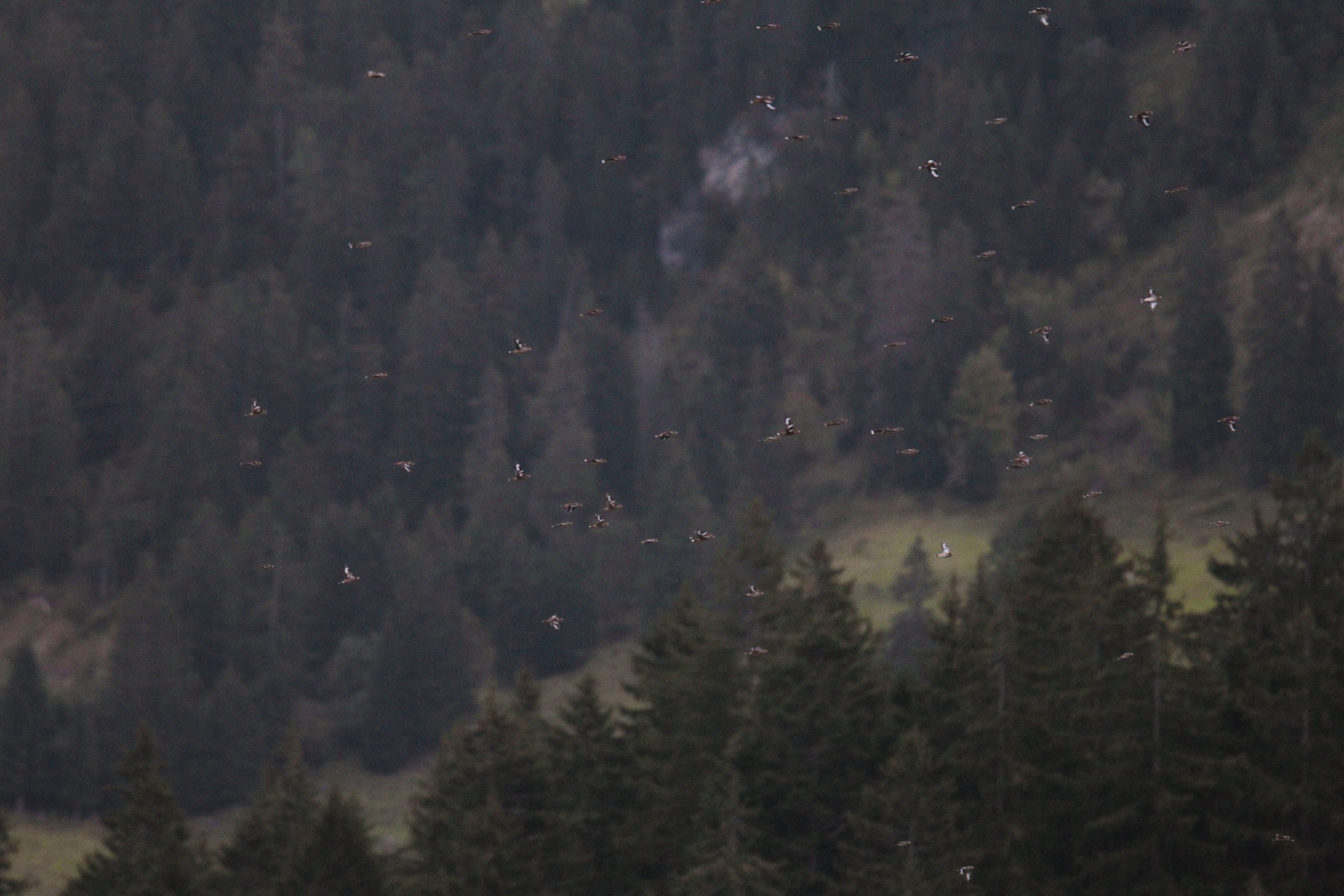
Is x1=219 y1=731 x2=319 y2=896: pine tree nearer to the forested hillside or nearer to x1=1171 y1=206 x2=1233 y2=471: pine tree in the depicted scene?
the forested hillside

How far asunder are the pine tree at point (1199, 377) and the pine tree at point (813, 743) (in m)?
70.0

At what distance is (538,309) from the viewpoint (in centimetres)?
17238

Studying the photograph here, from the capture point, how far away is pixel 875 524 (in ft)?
444

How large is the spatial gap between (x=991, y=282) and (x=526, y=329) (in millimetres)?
42126

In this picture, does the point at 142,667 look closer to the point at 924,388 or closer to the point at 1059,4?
the point at 924,388

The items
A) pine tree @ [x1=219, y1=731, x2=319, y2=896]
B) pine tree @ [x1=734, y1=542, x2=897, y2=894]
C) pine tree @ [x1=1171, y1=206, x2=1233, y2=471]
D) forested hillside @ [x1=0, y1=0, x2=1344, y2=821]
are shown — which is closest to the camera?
pine tree @ [x1=734, y1=542, x2=897, y2=894]

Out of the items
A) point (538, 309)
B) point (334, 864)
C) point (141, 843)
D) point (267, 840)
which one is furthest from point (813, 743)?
point (538, 309)

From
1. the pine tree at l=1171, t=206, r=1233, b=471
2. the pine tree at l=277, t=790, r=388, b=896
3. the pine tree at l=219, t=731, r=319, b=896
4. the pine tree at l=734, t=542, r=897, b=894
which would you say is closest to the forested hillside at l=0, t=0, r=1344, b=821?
the pine tree at l=1171, t=206, r=1233, b=471

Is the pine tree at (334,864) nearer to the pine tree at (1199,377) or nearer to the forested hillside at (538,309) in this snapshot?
the forested hillside at (538,309)

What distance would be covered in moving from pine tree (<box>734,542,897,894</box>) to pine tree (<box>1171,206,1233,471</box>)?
69989 millimetres

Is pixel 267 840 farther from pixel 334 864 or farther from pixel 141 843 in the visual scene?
pixel 334 864

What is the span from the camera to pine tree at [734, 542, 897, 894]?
185 ft

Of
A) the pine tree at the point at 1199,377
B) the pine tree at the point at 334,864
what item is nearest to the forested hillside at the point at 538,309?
the pine tree at the point at 1199,377

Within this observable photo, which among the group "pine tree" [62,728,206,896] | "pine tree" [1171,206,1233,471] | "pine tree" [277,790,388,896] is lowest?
"pine tree" [277,790,388,896]
